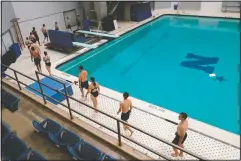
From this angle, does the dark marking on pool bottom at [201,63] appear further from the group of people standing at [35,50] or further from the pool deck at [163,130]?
the group of people standing at [35,50]

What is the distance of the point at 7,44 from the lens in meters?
13.7

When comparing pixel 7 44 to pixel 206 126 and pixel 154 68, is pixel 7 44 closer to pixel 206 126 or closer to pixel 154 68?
pixel 154 68

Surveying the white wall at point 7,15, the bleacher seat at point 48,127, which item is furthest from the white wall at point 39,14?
the bleacher seat at point 48,127

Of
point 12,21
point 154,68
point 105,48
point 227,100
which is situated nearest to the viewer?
point 227,100

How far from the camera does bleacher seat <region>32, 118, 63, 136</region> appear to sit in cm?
588

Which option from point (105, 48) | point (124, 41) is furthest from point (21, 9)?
point (124, 41)

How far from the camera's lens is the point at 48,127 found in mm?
6062

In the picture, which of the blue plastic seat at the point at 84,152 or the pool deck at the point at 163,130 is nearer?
the blue plastic seat at the point at 84,152

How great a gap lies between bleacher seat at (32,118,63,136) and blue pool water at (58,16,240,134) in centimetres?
519

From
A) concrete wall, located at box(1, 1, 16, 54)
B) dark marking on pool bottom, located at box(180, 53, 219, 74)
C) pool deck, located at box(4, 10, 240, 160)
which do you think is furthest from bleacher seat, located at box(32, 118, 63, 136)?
dark marking on pool bottom, located at box(180, 53, 219, 74)

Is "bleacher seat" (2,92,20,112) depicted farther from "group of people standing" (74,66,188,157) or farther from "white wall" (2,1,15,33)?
"white wall" (2,1,15,33)

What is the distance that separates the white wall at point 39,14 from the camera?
615 inches

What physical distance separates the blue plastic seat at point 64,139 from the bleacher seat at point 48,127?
0.15 meters

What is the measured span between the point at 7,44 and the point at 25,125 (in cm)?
904
